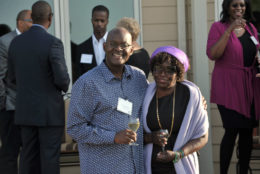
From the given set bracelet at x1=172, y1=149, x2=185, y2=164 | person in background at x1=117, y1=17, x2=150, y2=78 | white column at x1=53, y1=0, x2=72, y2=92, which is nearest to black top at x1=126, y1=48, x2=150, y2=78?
person in background at x1=117, y1=17, x2=150, y2=78

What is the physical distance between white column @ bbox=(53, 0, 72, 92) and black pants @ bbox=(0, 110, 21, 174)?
1.30 m

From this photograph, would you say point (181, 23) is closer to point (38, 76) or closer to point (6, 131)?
point (38, 76)

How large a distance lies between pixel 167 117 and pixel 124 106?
29 centimetres

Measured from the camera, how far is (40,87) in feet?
15.8

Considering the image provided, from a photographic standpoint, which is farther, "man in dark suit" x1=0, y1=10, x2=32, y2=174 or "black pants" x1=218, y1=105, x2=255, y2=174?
"man in dark suit" x1=0, y1=10, x2=32, y2=174

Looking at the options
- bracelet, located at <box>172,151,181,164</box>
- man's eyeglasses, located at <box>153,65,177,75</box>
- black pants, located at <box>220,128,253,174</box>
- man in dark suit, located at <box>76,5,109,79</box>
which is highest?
man in dark suit, located at <box>76,5,109,79</box>

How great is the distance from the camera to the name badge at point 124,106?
324 centimetres

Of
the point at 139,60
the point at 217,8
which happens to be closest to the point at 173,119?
the point at 139,60

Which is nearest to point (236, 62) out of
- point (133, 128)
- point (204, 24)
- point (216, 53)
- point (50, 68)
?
point (216, 53)

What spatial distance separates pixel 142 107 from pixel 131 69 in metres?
0.28

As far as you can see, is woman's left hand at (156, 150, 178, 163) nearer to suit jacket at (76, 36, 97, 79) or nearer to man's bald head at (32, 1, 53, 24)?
man's bald head at (32, 1, 53, 24)

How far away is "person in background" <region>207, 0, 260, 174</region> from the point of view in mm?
5004

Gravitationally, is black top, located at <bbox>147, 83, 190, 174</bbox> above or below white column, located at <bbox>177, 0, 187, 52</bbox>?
below

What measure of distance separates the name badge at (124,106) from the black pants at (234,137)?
1964mm
